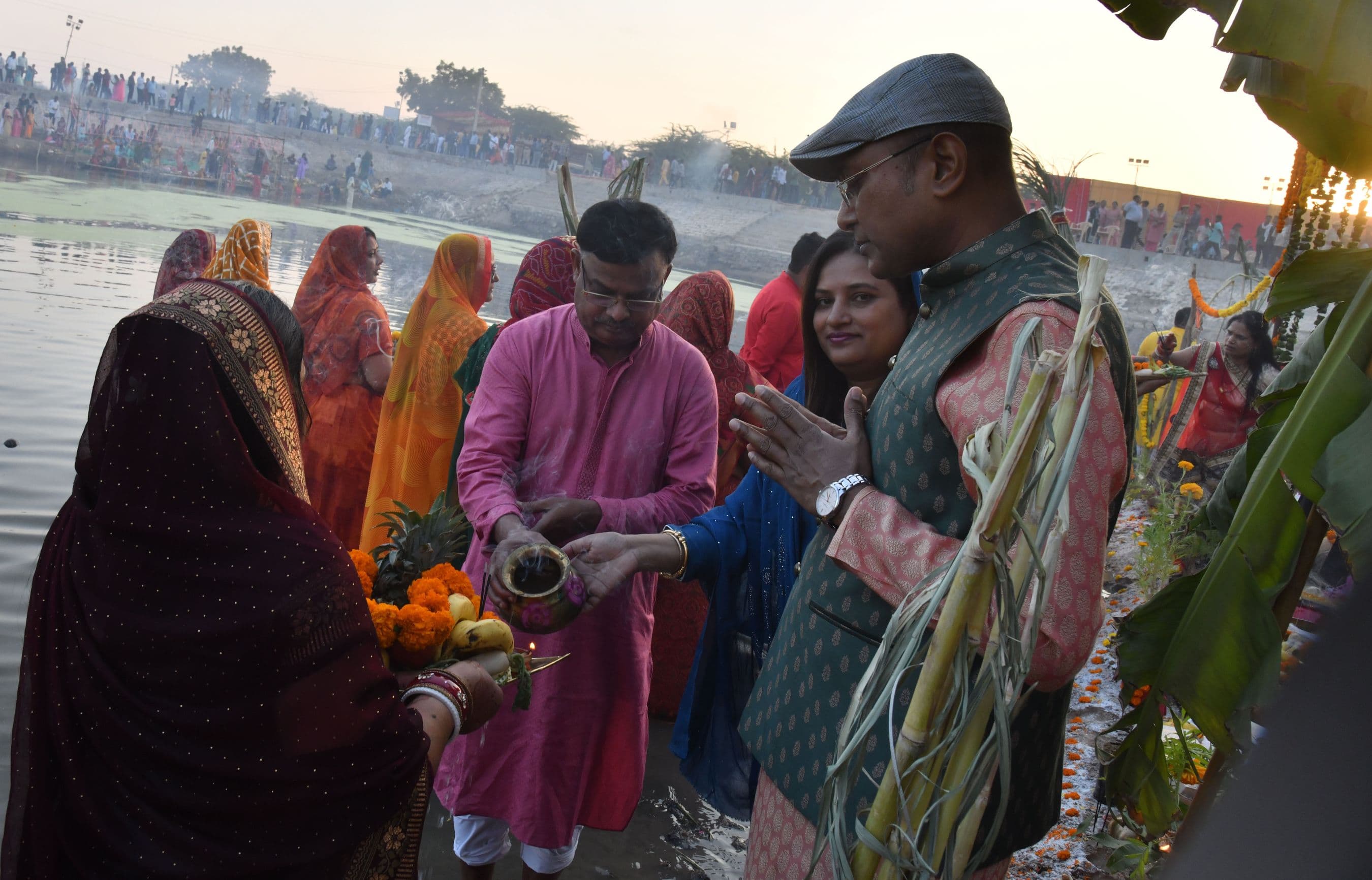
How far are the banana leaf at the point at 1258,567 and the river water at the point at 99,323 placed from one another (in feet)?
6.99

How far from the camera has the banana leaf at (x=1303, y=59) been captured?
119 centimetres

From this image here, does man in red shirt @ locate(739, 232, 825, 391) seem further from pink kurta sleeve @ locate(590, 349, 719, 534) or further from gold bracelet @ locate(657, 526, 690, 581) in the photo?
gold bracelet @ locate(657, 526, 690, 581)

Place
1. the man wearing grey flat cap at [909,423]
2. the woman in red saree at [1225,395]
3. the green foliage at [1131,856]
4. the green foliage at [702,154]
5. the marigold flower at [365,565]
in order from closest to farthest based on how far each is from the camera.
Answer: the man wearing grey flat cap at [909,423] < the marigold flower at [365,565] < the green foliage at [1131,856] < the woman in red saree at [1225,395] < the green foliage at [702,154]

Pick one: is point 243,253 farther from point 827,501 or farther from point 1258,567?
point 1258,567

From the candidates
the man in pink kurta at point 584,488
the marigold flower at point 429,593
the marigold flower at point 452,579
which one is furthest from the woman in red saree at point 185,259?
the marigold flower at point 429,593

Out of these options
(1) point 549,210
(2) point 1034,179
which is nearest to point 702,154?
(1) point 549,210

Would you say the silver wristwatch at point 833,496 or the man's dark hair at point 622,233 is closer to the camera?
the silver wristwatch at point 833,496

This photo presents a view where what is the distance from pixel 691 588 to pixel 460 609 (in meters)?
2.12

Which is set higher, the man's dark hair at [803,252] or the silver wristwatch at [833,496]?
the man's dark hair at [803,252]

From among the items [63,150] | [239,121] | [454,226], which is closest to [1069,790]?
[454,226]

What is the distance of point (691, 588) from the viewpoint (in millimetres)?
4246

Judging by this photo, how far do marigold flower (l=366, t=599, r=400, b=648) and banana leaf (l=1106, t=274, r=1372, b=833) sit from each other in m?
1.40

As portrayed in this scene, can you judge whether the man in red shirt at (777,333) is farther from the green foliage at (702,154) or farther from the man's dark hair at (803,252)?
the green foliage at (702,154)

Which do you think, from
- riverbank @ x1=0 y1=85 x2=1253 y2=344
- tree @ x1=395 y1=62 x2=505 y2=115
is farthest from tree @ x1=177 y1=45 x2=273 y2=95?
riverbank @ x1=0 y1=85 x2=1253 y2=344
